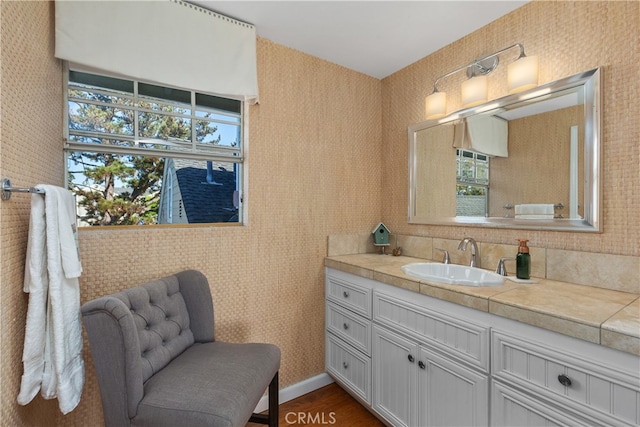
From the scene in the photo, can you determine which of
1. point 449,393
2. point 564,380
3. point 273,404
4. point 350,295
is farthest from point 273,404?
point 564,380

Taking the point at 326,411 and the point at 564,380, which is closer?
the point at 564,380

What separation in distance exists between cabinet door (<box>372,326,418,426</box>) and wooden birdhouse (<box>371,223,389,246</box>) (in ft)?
2.47

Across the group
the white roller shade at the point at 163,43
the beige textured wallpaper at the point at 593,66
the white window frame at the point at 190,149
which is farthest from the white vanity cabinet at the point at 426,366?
the white roller shade at the point at 163,43

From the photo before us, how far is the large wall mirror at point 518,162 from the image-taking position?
143cm

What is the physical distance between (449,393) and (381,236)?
47.0 inches

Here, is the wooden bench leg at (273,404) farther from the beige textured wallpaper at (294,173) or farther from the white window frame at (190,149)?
the white window frame at (190,149)

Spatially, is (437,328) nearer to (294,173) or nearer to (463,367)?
(463,367)

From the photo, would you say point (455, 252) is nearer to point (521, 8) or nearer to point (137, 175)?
point (521, 8)

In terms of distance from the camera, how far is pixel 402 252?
2328 millimetres

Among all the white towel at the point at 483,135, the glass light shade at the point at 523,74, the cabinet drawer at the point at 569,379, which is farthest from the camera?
the white towel at the point at 483,135

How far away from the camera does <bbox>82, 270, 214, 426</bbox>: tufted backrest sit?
1.13 m

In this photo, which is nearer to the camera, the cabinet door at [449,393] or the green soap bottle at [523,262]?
the cabinet door at [449,393]

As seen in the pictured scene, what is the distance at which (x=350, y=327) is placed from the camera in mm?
1991

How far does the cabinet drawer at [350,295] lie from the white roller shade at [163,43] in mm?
1343
